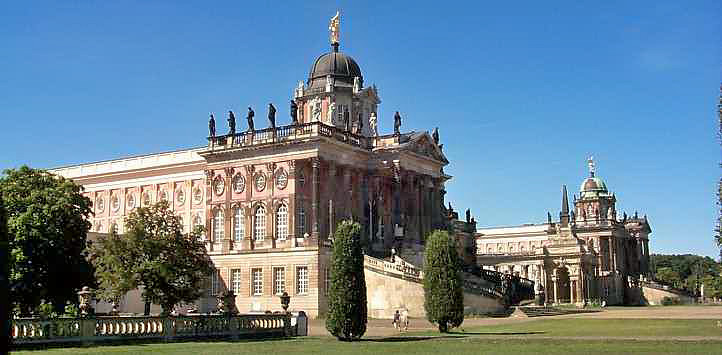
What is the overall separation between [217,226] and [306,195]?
8961mm

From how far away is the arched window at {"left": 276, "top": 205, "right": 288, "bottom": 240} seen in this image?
6538 centimetres

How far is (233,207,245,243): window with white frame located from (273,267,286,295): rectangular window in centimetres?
539

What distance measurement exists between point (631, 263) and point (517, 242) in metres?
20.6

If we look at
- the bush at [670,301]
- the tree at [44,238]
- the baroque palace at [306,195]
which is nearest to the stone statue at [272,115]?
the baroque palace at [306,195]

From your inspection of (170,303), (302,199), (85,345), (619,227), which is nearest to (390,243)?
(302,199)

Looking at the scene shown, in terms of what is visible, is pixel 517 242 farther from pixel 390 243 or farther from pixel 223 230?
pixel 223 230

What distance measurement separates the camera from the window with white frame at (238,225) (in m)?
68.0

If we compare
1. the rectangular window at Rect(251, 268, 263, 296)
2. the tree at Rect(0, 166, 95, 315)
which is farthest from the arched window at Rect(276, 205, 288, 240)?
the tree at Rect(0, 166, 95, 315)

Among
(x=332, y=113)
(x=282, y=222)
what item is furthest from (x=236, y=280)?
(x=332, y=113)

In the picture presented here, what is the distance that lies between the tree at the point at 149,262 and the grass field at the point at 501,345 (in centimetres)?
815

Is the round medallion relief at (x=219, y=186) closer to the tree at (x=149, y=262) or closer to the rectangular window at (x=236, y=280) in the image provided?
the rectangular window at (x=236, y=280)

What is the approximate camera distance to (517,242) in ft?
490

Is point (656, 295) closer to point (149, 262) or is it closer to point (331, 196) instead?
point (331, 196)

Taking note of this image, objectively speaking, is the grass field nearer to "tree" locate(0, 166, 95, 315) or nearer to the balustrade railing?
"tree" locate(0, 166, 95, 315)
